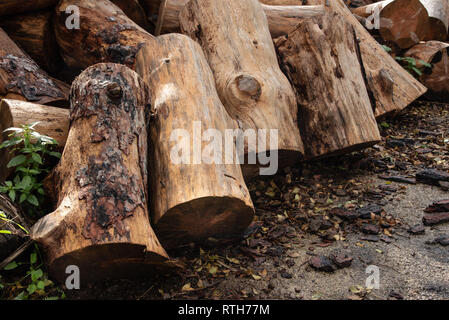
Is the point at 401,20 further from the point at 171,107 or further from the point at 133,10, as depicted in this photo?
the point at 171,107

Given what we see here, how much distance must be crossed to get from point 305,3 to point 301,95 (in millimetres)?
2031

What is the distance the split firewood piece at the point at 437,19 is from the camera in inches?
220

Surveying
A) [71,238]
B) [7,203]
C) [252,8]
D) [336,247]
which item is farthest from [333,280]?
[252,8]

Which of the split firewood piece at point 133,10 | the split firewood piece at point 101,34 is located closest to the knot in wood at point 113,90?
the split firewood piece at point 101,34

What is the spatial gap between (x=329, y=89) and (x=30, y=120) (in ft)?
8.05

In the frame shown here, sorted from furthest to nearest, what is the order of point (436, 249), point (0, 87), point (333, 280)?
point (0, 87) → point (436, 249) → point (333, 280)

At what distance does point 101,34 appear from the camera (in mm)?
4059

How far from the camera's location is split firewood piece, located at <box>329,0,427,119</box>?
4418 mm

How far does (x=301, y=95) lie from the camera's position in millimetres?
3762

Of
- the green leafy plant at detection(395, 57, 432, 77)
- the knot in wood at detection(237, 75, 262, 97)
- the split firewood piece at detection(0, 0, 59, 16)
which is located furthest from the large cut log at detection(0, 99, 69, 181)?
the green leafy plant at detection(395, 57, 432, 77)

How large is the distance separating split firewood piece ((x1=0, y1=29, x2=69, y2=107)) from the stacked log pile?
1 cm

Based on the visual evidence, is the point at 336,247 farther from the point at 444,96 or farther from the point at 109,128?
the point at 444,96

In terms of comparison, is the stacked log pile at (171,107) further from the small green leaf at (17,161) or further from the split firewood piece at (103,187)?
the small green leaf at (17,161)

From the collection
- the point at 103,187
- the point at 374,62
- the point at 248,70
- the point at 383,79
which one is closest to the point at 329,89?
the point at 248,70
